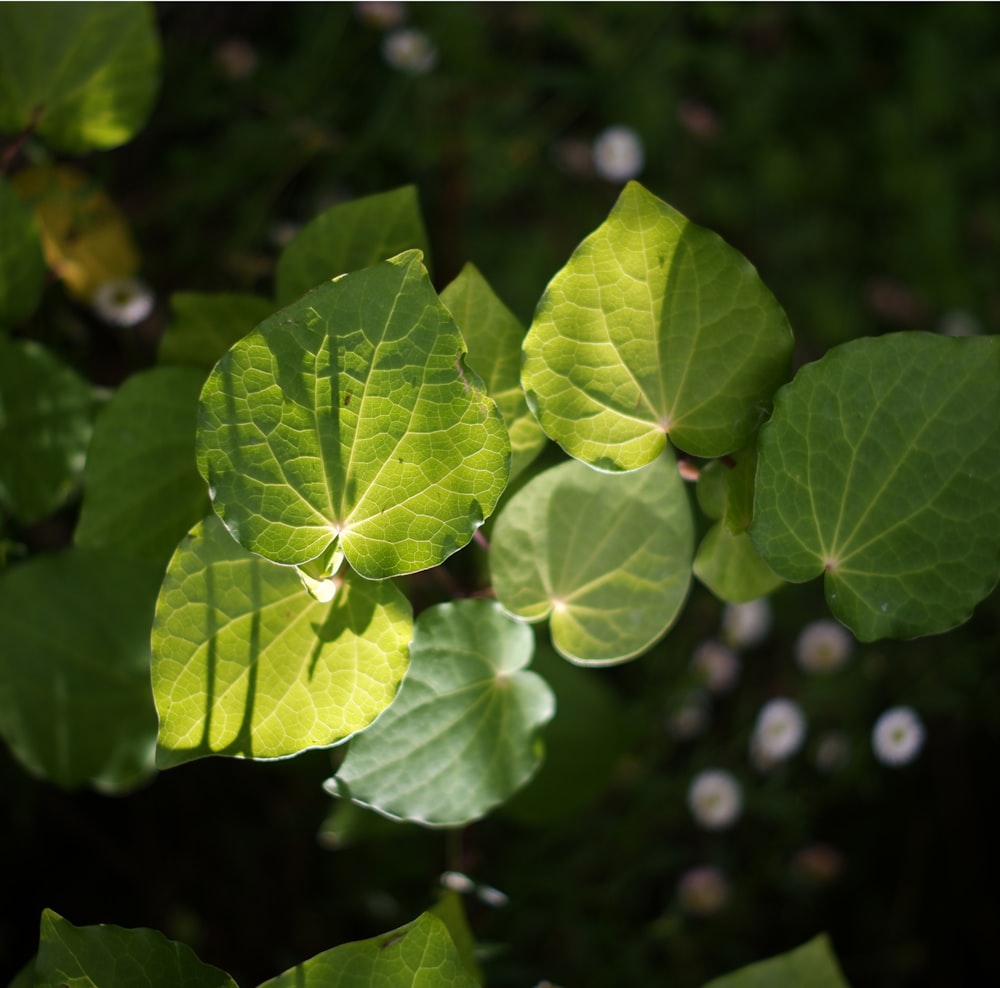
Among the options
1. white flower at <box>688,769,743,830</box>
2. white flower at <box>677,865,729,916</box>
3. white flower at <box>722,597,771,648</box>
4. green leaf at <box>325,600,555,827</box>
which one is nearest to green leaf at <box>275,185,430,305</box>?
green leaf at <box>325,600,555,827</box>

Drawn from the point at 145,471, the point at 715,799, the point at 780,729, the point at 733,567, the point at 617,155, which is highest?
the point at 145,471

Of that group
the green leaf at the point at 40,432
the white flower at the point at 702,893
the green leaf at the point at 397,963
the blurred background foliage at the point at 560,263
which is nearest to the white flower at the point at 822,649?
the blurred background foliage at the point at 560,263

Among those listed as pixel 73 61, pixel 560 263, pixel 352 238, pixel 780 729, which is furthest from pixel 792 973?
pixel 560 263

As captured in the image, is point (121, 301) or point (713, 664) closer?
point (121, 301)

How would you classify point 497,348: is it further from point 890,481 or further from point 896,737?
point 896,737

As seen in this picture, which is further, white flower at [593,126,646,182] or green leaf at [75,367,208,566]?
white flower at [593,126,646,182]

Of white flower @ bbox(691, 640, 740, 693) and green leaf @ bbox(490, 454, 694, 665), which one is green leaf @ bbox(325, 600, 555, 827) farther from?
white flower @ bbox(691, 640, 740, 693)

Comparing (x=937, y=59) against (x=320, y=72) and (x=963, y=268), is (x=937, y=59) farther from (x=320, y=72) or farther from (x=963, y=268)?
(x=320, y=72)
